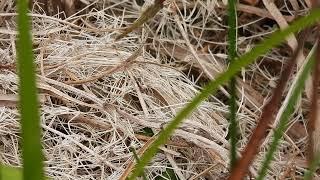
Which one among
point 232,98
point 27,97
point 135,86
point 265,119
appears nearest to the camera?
point 27,97

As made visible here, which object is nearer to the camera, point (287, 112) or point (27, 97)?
point (27, 97)

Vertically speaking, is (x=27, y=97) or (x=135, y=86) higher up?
(x=135, y=86)

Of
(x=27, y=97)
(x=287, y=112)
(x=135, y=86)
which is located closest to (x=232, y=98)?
(x=287, y=112)

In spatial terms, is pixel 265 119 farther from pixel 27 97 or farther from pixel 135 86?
pixel 135 86

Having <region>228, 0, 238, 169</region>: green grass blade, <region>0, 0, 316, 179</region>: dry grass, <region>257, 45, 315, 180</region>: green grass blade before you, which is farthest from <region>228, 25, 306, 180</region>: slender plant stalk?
<region>0, 0, 316, 179</region>: dry grass

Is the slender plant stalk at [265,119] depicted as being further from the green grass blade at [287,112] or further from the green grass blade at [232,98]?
the green grass blade at [232,98]

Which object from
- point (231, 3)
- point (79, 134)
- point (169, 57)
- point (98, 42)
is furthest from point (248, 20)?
point (231, 3)
